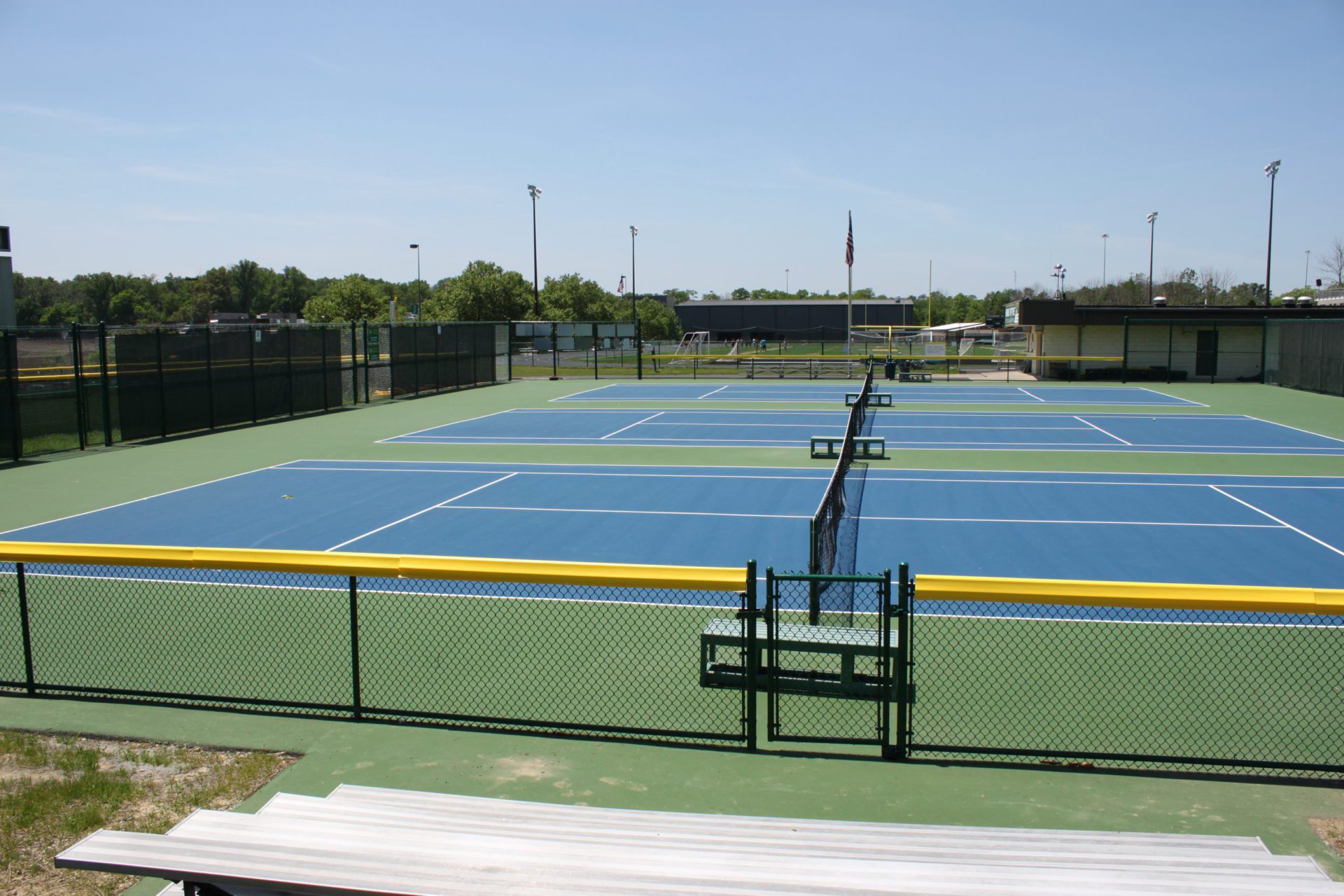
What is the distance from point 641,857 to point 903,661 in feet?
10.8

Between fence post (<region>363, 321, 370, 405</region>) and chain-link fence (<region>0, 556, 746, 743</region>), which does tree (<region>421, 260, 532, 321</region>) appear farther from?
chain-link fence (<region>0, 556, 746, 743</region>)

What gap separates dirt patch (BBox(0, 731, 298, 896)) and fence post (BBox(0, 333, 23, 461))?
18814 millimetres

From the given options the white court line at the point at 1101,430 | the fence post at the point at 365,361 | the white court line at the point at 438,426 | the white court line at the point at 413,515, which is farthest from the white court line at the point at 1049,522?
the fence post at the point at 365,361

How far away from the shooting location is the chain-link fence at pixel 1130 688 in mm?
7742

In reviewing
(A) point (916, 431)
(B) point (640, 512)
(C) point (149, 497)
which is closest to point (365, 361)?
(C) point (149, 497)

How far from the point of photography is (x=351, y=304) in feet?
330

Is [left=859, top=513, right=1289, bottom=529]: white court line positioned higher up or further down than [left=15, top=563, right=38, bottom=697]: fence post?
further down

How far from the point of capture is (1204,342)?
48.6 m

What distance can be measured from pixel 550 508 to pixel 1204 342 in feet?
136

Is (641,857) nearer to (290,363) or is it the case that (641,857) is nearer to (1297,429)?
(1297,429)

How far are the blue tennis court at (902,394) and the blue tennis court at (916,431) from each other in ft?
15.6

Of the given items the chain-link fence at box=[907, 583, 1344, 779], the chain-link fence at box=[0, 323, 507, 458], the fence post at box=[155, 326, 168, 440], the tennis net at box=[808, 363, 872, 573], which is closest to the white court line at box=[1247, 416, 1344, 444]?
the tennis net at box=[808, 363, 872, 573]

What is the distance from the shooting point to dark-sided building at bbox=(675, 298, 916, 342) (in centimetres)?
12662

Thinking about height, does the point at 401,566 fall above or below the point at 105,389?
below
